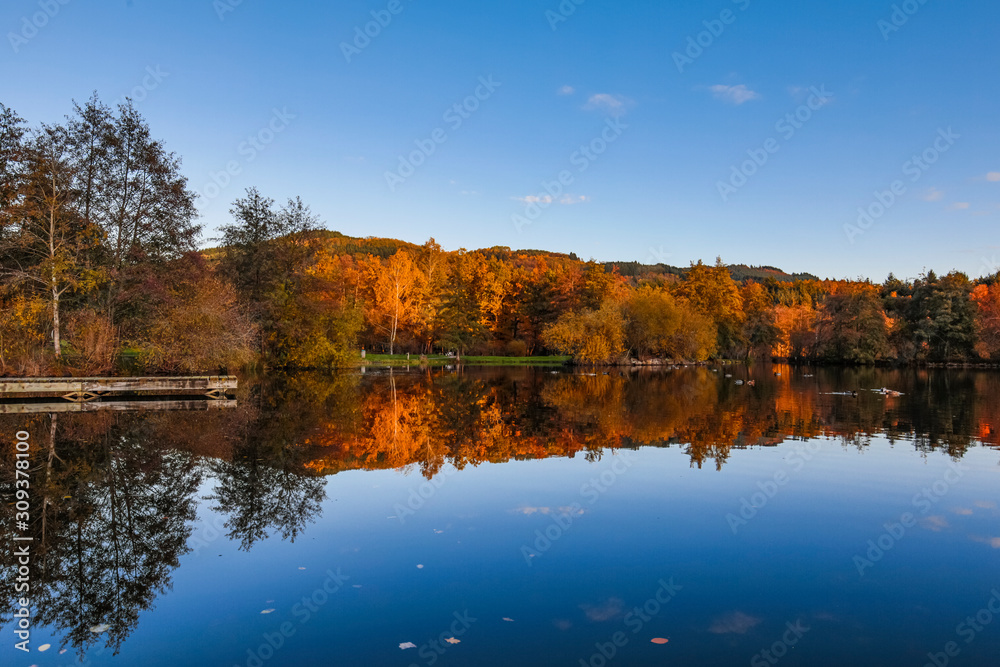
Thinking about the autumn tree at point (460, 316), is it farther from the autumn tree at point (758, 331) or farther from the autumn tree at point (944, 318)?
the autumn tree at point (944, 318)

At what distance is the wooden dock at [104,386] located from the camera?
19953mm

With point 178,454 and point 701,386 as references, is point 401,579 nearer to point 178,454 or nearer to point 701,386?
point 178,454

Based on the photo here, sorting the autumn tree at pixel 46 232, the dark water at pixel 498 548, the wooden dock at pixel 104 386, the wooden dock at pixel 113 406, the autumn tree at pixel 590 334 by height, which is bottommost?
the dark water at pixel 498 548

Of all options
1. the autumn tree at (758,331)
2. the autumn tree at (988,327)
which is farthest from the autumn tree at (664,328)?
the autumn tree at (988,327)

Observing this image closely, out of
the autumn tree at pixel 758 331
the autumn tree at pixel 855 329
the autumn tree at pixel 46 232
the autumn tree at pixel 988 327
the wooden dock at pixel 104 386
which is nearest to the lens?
the wooden dock at pixel 104 386

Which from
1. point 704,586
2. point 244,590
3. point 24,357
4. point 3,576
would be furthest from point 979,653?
point 24,357

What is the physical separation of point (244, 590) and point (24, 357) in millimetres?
22374

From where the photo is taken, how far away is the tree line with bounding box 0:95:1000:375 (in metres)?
24.7

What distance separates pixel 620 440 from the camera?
15.3 metres

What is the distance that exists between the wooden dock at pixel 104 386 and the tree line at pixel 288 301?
2.83 meters

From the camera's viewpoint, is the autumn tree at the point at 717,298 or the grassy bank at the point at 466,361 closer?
the grassy bank at the point at 466,361

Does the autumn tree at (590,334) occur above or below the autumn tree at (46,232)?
below

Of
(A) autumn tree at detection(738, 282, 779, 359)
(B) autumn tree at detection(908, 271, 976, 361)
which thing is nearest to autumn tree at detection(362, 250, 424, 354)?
(A) autumn tree at detection(738, 282, 779, 359)

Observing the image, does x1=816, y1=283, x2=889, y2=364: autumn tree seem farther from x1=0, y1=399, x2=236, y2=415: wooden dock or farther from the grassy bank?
x1=0, y1=399, x2=236, y2=415: wooden dock
